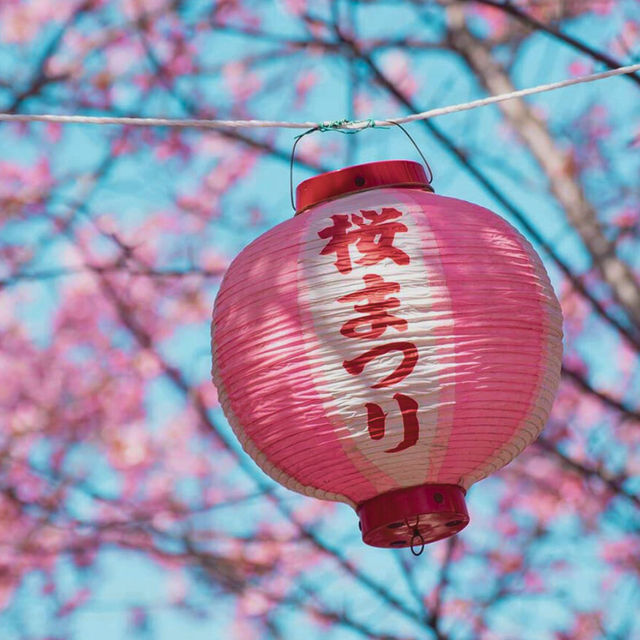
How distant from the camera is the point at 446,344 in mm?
1901

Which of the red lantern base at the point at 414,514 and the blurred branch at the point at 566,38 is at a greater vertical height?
the blurred branch at the point at 566,38

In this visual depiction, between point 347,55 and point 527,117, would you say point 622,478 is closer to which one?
point 527,117

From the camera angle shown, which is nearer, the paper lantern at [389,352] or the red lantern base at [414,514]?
the paper lantern at [389,352]

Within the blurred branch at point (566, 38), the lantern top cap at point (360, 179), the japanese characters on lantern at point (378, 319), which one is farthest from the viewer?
the blurred branch at point (566, 38)

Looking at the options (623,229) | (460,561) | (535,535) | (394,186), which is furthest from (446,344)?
(460,561)

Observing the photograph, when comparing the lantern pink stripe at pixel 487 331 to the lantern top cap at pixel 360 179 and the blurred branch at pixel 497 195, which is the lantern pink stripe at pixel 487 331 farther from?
the blurred branch at pixel 497 195

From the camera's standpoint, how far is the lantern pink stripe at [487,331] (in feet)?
6.32

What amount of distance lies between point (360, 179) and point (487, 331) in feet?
1.48

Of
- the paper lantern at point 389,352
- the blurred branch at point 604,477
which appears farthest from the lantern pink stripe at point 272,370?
the blurred branch at point 604,477

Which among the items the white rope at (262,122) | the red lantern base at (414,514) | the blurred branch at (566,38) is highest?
the blurred branch at (566,38)

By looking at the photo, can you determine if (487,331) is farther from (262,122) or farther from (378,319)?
(262,122)

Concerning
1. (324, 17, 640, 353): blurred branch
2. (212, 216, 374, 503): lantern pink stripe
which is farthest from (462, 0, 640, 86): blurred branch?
(212, 216, 374, 503): lantern pink stripe

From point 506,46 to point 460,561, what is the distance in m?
3.22

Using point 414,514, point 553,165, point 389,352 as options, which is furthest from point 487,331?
point 553,165
